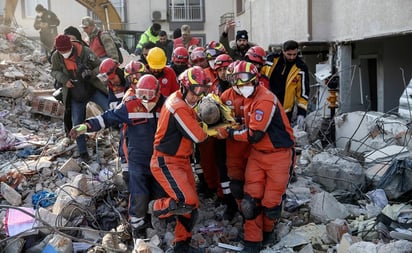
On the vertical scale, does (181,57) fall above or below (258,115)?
above

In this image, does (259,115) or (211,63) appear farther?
(211,63)

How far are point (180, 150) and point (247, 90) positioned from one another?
815mm

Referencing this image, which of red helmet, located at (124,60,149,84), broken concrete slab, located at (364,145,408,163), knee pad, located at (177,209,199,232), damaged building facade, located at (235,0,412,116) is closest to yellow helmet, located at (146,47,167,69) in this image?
red helmet, located at (124,60,149,84)

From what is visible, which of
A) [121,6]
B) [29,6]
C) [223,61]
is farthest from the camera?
[121,6]

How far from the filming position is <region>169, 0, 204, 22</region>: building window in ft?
86.4

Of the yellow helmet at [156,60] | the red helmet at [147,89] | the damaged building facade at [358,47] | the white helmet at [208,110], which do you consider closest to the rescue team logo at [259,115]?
the white helmet at [208,110]

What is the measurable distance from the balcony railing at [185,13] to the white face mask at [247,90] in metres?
22.7

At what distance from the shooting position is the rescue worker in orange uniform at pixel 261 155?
4266mm

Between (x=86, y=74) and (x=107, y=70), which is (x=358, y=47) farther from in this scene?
(x=107, y=70)

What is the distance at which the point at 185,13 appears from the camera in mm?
26438

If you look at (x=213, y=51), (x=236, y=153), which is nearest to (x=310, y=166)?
(x=236, y=153)

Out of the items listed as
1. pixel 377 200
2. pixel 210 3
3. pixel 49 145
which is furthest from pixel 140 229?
pixel 210 3

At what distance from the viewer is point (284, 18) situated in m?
12.0

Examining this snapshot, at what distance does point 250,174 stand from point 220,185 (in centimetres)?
90
